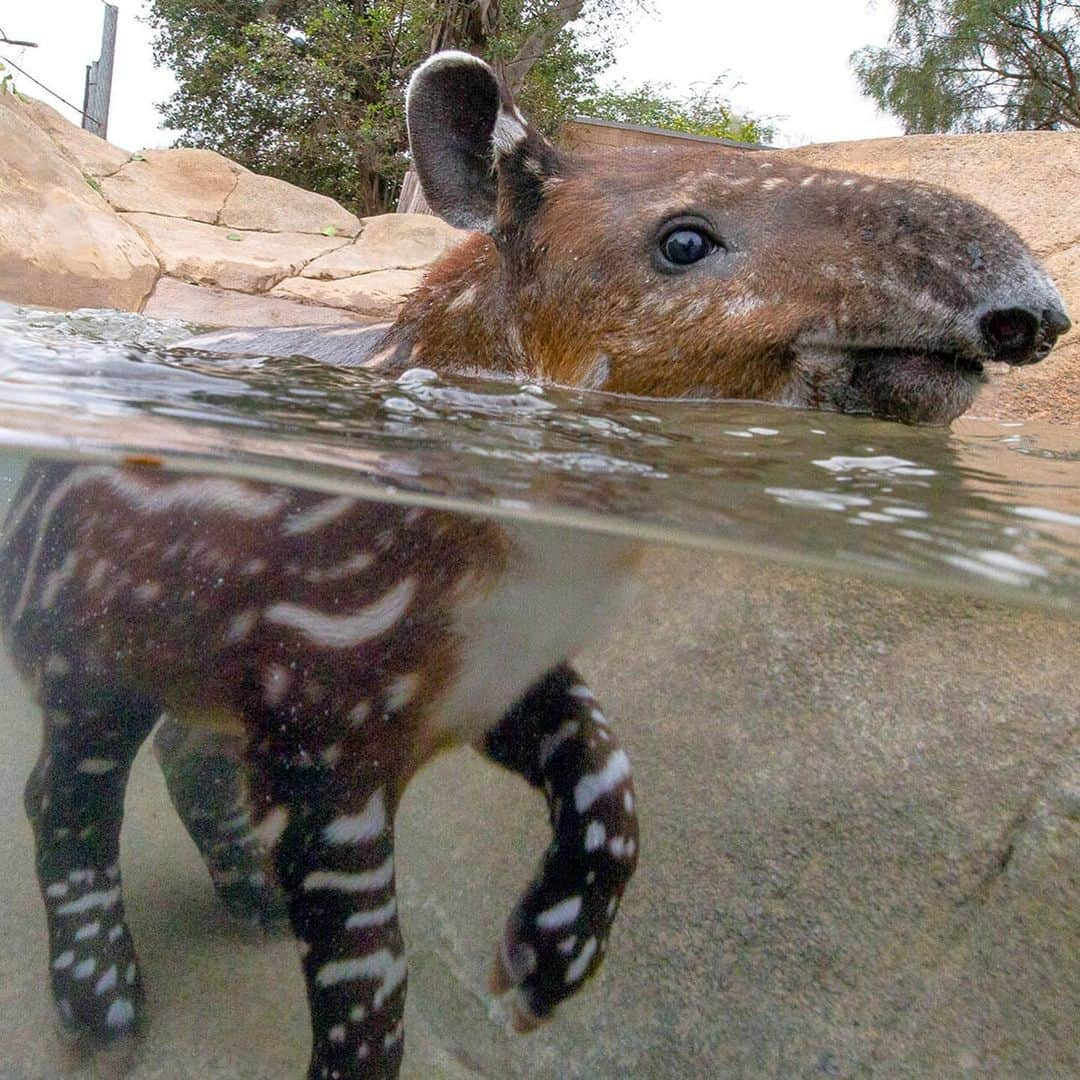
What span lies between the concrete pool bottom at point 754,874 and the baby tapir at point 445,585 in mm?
121

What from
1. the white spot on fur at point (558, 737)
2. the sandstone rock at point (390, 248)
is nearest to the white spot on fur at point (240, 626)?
the white spot on fur at point (558, 737)

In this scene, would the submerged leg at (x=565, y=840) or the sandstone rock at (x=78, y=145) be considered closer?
the submerged leg at (x=565, y=840)

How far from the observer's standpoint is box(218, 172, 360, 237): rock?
12.1m

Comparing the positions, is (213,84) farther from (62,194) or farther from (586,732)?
(586,732)

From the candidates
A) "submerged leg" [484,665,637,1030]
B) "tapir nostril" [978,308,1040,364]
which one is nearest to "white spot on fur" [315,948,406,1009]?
"submerged leg" [484,665,637,1030]

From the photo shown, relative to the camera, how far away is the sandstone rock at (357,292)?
9.89 meters

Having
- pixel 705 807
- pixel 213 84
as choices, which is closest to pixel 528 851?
pixel 705 807

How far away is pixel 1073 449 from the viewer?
4.06 meters

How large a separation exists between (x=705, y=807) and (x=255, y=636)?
5.21ft

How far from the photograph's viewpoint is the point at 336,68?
15.2m

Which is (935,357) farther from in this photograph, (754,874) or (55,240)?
(55,240)

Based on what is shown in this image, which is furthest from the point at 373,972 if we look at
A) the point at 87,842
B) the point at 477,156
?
the point at 477,156

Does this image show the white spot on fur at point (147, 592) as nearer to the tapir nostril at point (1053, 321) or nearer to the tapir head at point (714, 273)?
the tapir head at point (714, 273)

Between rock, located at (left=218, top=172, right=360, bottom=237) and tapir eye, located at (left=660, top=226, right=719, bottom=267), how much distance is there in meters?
9.52
